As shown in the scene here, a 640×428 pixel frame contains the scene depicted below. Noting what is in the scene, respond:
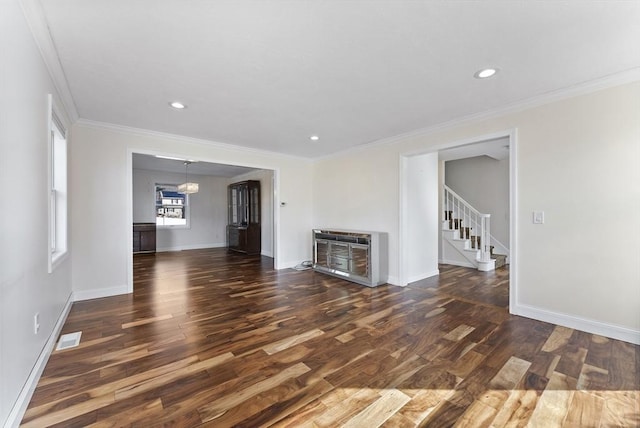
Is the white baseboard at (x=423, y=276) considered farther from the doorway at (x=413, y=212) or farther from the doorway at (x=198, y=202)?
the doorway at (x=198, y=202)

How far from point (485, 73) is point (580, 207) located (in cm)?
166

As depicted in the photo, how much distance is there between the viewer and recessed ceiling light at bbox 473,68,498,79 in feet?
8.06

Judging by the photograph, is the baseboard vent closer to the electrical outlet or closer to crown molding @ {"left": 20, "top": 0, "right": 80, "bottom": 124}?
the electrical outlet

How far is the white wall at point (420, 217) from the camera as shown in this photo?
4617 mm

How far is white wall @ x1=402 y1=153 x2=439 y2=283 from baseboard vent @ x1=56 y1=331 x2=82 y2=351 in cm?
414

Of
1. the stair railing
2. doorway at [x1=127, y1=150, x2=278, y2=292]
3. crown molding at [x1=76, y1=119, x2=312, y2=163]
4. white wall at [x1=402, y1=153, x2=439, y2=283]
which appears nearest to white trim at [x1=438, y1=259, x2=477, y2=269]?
the stair railing

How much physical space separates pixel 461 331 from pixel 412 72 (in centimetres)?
251

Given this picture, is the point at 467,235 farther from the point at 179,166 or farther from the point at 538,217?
the point at 179,166

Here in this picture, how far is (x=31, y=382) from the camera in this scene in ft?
6.04

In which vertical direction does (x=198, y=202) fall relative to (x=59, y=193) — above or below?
above

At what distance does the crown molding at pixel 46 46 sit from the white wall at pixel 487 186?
8.14m

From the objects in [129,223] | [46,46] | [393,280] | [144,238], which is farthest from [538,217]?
[144,238]

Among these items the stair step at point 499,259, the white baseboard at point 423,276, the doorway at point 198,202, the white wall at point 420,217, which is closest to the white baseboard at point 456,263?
the stair step at point 499,259

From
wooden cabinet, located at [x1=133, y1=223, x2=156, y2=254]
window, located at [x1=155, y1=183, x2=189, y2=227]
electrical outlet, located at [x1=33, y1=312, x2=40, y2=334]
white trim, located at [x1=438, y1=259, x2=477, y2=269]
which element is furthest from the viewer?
window, located at [x1=155, y1=183, x2=189, y2=227]
